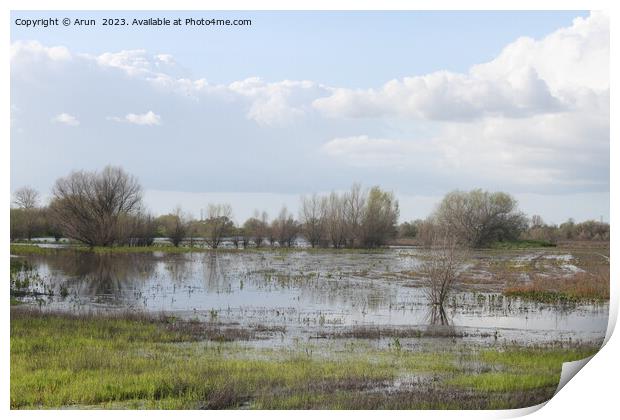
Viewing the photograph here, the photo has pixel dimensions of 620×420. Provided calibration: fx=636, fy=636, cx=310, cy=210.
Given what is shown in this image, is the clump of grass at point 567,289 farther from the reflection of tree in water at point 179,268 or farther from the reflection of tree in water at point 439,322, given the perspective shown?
the reflection of tree in water at point 179,268

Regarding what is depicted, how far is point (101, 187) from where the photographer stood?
29.6 ft

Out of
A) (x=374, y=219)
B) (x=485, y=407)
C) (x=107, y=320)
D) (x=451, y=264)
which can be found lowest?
(x=485, y=407)

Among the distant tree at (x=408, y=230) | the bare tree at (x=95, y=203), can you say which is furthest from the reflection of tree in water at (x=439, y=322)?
the bare tree at (x=95, y=203)

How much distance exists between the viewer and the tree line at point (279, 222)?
8.98 metres

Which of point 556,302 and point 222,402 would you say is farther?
point 556,302

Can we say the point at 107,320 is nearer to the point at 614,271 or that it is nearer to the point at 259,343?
the point at 259,343

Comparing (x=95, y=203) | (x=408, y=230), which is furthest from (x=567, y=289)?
(x=95, y=203)

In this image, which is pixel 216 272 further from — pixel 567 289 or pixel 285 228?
pixel 567 289

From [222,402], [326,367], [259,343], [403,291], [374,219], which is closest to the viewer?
[222,402]

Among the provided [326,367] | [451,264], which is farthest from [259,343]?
[451,264]

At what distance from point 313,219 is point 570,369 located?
4.30 metres

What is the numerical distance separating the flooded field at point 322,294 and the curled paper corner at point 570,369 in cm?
35

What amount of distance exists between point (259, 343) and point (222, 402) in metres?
1.45

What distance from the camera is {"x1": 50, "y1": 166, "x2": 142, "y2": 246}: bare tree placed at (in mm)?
8781
